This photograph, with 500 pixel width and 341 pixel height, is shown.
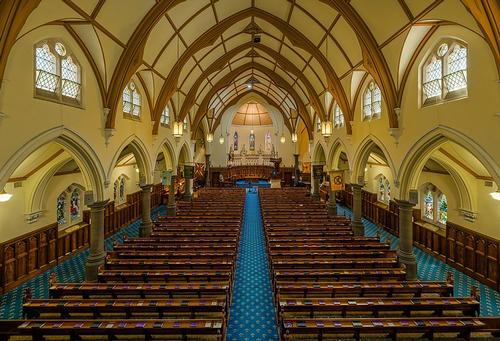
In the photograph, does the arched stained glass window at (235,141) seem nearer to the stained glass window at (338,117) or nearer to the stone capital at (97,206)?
the stained glass window at (338,117)

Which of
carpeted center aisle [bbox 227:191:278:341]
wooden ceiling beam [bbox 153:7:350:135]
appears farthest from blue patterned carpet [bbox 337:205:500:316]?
wooden ceiling beam [bbox 153:7:350:135]

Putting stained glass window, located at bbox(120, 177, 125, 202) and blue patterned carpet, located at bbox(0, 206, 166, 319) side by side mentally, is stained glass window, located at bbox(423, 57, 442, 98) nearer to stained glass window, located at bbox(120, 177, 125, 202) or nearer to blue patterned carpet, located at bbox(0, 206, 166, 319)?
blue patterned carpet, located at bbox(0, 206, 166, 319)

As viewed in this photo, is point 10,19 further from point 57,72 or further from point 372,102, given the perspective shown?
point 372,102

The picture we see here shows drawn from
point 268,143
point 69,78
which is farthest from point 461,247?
point 268,143

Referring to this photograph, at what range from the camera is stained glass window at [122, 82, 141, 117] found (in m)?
13.6

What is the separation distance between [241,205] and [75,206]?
10.1 m

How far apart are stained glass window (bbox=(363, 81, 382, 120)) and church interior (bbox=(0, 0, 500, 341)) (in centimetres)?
11

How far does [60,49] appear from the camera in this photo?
945 cm

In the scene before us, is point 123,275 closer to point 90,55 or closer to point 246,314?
point 246,314

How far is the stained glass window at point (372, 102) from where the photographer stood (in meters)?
13.8

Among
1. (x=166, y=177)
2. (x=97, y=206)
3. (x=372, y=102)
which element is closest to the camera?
(x=97, y=206)

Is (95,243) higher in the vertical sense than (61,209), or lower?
lower

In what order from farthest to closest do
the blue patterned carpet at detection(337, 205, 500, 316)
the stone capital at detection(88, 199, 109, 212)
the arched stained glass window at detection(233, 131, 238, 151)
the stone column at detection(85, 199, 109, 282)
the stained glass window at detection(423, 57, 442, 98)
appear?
the arched stained glass window at detection(233, 131, 238, 151) → the stone capital at detection(88, 199, 109, 212) → the stone column at detection(85, 199, 109, 282) → the stained glass window at detection(423, 57, 442, 98) → the blue patterned carpet at detection(337, 205, 500, 316)

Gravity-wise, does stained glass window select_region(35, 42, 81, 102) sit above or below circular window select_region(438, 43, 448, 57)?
below
